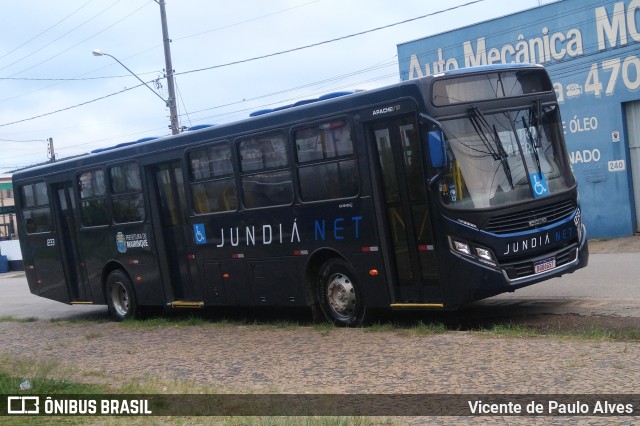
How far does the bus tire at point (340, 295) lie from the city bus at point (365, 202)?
21 mm

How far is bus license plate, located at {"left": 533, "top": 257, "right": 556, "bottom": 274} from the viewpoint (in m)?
10.7

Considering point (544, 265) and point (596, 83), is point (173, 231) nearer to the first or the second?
point (544, 265)

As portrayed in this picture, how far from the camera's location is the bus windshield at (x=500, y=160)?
10.5 metres

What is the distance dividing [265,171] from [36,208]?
7471 mm

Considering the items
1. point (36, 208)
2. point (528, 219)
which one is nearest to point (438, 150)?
point (528, 219)

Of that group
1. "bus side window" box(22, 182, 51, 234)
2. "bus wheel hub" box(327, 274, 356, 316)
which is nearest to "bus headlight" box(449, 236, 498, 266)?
"bus wheel hub" box(327, 274, 356, 316)

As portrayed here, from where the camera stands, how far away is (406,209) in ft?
36.3

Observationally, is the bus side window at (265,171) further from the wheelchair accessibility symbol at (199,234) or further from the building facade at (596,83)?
the building facade at (596,83)

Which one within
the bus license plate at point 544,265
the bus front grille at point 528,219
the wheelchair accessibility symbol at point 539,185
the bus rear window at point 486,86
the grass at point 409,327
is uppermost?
the bus rear window at point 486,86

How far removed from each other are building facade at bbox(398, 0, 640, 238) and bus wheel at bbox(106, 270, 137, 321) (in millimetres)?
15296

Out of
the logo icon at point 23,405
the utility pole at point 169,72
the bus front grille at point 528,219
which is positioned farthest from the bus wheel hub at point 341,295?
the utility pole at point 169,72

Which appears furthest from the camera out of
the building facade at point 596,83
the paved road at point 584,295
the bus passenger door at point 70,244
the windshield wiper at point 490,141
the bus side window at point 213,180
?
the building facade at point 596,83

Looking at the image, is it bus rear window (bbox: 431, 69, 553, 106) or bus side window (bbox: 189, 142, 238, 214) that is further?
bus side window (bbox: 189, 142, 238, 214)

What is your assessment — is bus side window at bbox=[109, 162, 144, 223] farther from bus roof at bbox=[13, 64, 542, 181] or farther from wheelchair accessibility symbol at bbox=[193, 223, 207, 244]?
wheelchair accessibility symbol at bbox=[193, 223, 207, 244]
